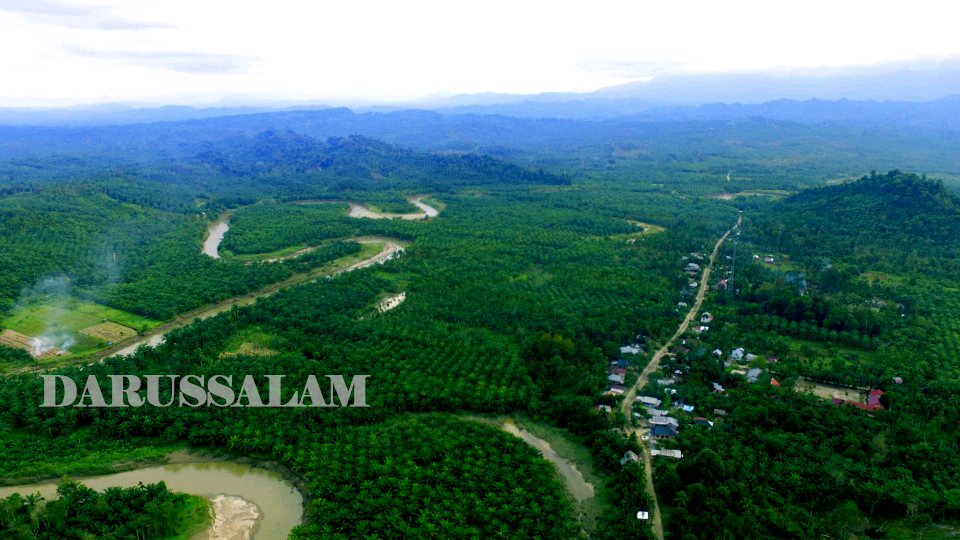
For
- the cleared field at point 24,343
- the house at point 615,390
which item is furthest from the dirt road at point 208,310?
the house at point 615,390

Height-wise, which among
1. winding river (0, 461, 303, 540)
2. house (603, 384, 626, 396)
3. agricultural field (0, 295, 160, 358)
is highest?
agricultural field (0, 295, 160, 358)

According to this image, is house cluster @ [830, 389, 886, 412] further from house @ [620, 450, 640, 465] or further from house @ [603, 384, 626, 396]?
house @ [620, 450, 640, 465]

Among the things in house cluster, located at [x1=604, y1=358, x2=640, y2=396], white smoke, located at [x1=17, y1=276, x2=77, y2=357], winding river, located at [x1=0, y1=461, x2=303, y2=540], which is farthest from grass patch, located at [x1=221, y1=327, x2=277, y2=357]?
house cluster, located at [x1=604, y1=358, x2=640, y2=396]

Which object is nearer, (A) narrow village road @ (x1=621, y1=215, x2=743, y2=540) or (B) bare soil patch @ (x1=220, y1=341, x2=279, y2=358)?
(A) narrow village road @ (x1=621, y1=215, x2=743, y2=540)

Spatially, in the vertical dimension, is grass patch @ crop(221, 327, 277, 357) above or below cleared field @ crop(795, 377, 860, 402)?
above

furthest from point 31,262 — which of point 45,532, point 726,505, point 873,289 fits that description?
point 873,289

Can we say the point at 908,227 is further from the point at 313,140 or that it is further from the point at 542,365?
the point at 313,140

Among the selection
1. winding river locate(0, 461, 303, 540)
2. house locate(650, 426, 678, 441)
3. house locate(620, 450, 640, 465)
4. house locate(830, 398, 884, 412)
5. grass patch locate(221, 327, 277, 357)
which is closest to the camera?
winding river locate(0, 461, 303, 540)
